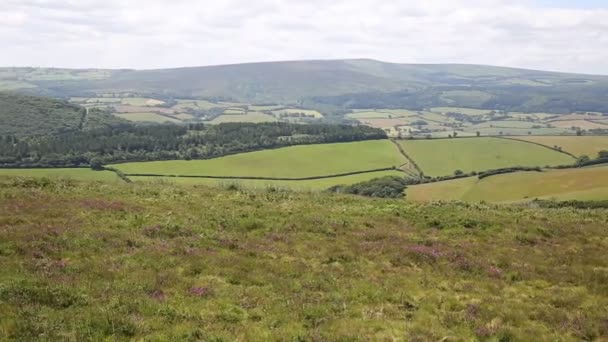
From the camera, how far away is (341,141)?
6294 inches

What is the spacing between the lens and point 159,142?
492 feet

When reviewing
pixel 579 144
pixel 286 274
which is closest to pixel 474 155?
pixel 579 144

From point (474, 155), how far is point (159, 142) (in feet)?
289

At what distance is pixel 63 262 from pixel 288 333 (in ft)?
28.8

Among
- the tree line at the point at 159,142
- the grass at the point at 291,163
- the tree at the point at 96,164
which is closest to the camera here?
the grass at the point at 291,163

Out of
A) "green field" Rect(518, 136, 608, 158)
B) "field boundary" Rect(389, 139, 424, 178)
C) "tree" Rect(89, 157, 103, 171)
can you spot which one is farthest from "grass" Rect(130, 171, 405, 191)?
"green field" Rect(518, 136, 608, 158)

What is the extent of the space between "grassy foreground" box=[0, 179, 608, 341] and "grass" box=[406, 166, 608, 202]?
4320cm

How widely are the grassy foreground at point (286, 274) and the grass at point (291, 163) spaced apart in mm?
78523

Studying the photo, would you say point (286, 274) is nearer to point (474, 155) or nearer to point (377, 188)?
point (377, 188)

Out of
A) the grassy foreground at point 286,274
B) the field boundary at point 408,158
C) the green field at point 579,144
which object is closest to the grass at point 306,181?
the field boundary at point 408,158

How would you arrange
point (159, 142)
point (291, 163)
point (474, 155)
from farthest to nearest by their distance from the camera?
point (159, 142) < point (474, 155) < point (291, 163)

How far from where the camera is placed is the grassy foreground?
12.6m

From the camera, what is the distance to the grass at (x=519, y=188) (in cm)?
6831

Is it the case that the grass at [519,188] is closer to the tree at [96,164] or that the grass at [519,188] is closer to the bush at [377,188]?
the bush at [377,188]
